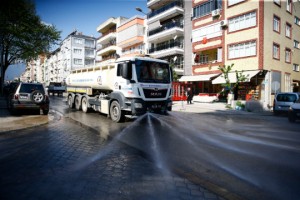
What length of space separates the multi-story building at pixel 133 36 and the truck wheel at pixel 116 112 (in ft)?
93.6

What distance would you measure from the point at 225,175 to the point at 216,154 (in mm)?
1430

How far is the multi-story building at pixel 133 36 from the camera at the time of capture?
39.8 m

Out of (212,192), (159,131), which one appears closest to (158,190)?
(212,192)

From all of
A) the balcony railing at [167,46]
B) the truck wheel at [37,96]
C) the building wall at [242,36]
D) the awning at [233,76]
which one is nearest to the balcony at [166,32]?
the balcony railing at [167,46]

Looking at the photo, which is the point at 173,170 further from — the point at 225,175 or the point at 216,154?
the point at 216,154

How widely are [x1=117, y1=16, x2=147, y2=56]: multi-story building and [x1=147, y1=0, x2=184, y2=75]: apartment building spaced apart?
2185 mm

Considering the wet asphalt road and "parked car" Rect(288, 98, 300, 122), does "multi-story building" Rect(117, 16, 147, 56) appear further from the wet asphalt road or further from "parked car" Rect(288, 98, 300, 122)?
the wet asphalt road

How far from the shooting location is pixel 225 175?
4234 millimetres

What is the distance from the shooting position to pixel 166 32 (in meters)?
33.0

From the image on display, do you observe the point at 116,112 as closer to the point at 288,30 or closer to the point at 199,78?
the point at 199,78

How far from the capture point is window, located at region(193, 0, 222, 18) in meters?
26.5

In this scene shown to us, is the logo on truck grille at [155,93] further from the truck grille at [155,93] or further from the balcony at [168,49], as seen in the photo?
the balcony at [168,49]

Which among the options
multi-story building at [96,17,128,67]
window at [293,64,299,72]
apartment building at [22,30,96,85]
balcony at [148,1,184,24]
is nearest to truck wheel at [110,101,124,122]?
balcony at [148,1,184,24]

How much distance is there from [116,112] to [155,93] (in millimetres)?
2181
